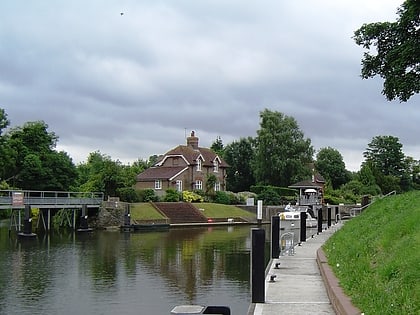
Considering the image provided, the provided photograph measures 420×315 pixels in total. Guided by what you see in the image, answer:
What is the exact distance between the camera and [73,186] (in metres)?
63.7

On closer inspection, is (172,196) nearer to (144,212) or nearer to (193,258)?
(144,212)

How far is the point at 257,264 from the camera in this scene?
434 inches

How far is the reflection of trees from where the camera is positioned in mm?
21922

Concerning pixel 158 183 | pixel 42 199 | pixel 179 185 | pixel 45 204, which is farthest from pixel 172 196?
pixel 42 199

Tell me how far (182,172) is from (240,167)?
21.9m

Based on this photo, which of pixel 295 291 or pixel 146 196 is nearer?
pixel 295 291

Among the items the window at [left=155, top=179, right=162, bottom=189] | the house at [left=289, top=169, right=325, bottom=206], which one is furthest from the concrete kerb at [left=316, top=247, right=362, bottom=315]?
the window at [left=155, top=179, right=162, bottom=189]

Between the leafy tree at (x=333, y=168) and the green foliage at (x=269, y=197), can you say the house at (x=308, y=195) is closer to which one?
the green foliage at (x=269, y=197)

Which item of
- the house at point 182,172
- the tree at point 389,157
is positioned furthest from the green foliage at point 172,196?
the tree at point 389,157

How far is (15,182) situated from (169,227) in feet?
61.9

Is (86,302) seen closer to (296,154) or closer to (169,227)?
(169,227)

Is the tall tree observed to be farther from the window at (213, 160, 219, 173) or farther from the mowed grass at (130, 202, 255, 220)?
the mowed grass at (130, 202, 255, 220)

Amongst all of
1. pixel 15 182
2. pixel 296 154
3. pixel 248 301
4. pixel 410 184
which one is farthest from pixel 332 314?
pixel 410 184

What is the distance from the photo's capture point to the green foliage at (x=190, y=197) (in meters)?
67.8
